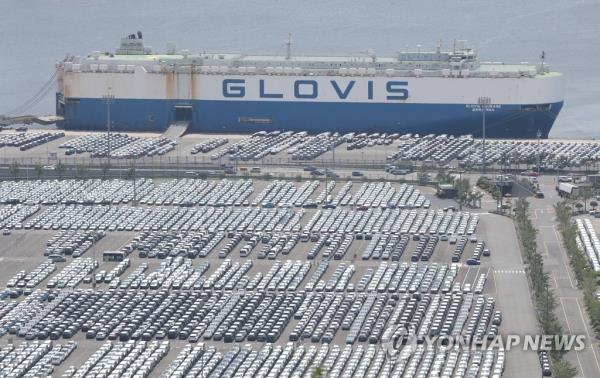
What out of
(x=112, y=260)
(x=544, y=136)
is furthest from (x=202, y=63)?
(x=112, y=260)

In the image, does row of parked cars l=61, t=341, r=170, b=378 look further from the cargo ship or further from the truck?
the cargo ship

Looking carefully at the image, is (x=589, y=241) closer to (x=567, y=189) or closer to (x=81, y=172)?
(x=567, y=189)

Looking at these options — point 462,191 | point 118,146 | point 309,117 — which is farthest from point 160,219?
point 309,117

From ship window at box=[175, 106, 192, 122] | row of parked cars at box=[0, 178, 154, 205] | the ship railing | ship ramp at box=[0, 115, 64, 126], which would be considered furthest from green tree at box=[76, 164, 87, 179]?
ship ramp at box=[0, 115, 64, 126]

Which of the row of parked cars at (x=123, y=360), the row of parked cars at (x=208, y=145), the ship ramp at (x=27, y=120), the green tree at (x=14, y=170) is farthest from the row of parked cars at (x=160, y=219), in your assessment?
the ship ramp at (x=27, y=120)

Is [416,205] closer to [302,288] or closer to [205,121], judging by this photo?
[302,288]

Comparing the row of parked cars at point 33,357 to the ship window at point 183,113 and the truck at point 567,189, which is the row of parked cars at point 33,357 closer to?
the truck at point 567,189
